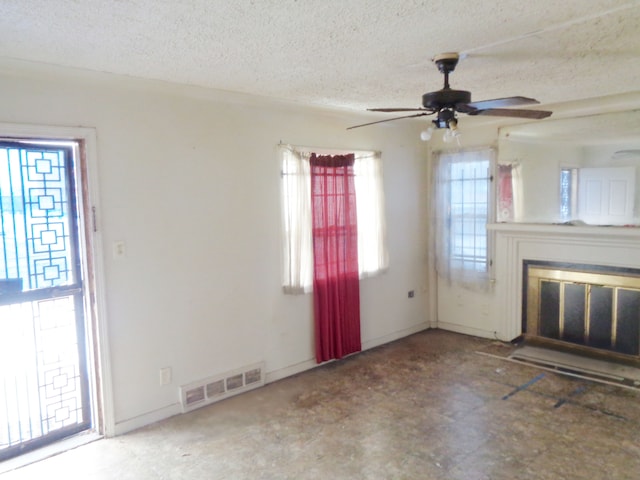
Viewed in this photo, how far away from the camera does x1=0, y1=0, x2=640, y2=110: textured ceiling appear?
189 centimetres

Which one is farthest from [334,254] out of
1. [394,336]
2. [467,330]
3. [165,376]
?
[467,330]

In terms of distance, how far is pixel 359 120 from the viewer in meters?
4.50

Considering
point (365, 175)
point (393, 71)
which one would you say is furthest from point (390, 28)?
point (365, 175)

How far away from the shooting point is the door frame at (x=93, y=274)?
114 inches

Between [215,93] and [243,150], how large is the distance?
0.50m

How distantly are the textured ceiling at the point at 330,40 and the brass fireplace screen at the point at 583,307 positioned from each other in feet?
6.05

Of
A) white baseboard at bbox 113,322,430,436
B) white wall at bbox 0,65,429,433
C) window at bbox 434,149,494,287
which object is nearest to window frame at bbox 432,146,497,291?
window at bbox 434,149,494,287

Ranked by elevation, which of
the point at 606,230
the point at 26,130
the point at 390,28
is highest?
the point at 390,28

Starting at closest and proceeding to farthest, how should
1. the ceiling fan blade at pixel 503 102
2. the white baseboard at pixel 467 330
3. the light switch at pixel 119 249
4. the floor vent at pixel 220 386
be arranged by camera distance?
the ceiling fan blade at pixel 503 102
the light switch at pixel 119 249
the floor vent at pixel 220 386
the white baseboard at pixel 467 330

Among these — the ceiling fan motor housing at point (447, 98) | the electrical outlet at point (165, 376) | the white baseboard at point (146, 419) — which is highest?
the ceiling fan motor housing at point (447, 98)

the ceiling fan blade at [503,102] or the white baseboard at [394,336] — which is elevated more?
the ceiling fan blade at [503,102]

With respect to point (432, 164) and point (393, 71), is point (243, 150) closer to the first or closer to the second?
point (393, 71)

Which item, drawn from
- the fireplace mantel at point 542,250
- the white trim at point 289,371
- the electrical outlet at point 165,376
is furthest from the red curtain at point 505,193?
the electrical outlet at point 165,376

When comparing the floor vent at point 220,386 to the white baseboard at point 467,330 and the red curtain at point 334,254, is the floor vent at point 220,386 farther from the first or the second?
the white baseboard at point 467,330
